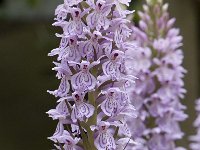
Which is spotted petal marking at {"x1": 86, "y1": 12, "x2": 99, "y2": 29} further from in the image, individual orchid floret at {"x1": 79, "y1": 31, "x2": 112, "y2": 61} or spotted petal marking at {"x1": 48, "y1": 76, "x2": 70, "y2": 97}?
spotted petal marking at {"x1": 48, "y1": 76, "x2": 70, "y2": 97}

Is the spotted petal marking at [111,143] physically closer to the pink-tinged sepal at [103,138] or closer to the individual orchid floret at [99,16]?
the pink-tinged sepal at [103,138]

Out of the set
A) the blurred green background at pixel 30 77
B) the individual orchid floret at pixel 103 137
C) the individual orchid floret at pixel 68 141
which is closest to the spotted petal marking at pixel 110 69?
the individual orchid floret at pixel 103 137

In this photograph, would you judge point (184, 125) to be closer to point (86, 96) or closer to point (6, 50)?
point (6, 50)

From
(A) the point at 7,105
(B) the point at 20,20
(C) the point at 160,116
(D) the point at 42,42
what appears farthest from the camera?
(A) the point at 7,105

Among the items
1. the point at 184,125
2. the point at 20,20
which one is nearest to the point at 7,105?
the point at 20,20

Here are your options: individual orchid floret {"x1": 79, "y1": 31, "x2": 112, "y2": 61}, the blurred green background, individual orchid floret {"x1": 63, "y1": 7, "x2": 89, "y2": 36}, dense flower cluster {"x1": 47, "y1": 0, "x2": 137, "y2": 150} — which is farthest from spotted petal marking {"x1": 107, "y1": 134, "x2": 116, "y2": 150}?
the blurred green background

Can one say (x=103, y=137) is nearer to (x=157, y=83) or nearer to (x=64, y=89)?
(x=64, y=89)
